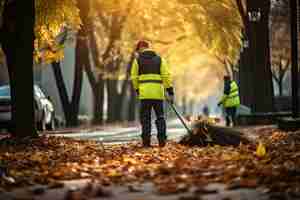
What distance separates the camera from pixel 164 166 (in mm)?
11477

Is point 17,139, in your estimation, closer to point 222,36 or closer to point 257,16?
point 257,16

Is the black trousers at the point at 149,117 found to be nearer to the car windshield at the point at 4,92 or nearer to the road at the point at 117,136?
the road at the point at 117,136

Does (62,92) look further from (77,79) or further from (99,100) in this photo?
(99,100)

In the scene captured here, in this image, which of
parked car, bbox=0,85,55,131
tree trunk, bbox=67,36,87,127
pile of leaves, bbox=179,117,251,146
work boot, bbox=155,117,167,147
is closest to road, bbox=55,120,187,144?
parked car, bbox=0,85,55,131

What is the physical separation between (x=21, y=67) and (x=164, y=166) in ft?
23.9

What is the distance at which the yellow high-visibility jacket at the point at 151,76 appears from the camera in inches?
639

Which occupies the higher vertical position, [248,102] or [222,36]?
[222,36]

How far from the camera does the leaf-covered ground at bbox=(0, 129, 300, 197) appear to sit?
9.50 m

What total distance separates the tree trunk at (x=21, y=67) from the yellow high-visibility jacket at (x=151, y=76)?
2789 mm

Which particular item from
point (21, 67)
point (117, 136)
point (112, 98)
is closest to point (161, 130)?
point (21, 67)

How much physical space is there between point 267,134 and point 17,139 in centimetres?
571

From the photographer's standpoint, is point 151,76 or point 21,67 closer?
point 151,76

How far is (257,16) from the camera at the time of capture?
27875 millimetres

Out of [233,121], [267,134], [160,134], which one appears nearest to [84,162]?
[160,134]
